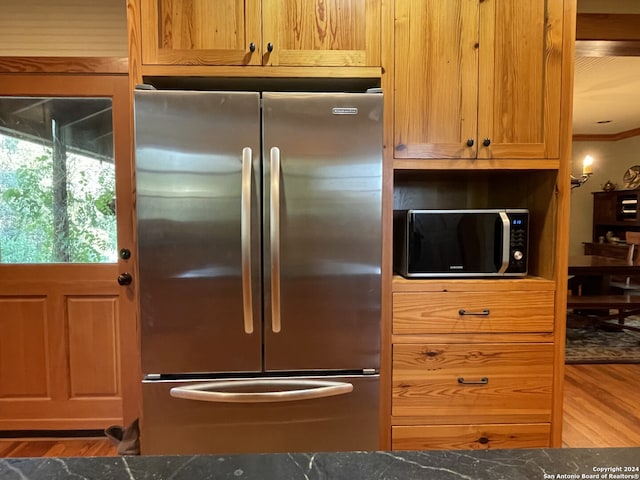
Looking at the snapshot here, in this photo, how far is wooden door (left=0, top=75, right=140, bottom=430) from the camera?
1982 mm

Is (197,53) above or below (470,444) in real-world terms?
above

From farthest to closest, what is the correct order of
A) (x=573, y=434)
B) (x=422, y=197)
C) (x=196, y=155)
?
1. (x=573, y=434)
2. (x=422, y=197)
3. (x=196, y=155)

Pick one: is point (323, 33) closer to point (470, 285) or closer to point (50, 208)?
point (470, 285)

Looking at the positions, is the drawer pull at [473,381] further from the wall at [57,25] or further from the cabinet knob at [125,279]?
the wall at [57,25]

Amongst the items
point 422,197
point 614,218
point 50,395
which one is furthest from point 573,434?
point 614,218

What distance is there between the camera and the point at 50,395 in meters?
2.06

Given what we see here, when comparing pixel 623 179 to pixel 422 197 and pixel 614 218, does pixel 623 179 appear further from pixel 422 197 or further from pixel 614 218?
pixel 422 197

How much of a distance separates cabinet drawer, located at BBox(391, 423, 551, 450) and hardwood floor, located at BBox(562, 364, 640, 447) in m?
0.68

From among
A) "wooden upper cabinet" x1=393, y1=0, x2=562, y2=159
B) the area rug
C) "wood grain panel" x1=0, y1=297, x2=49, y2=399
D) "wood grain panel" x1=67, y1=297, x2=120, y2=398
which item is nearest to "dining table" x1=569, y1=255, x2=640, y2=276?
the area rug

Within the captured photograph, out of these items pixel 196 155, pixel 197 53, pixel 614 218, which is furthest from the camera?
pixel 614 218

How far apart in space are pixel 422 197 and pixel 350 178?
2.34 feet

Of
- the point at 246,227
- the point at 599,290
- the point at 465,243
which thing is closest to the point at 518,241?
the point at 465,243

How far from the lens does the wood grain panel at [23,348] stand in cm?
202

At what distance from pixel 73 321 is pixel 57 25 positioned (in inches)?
63.0
